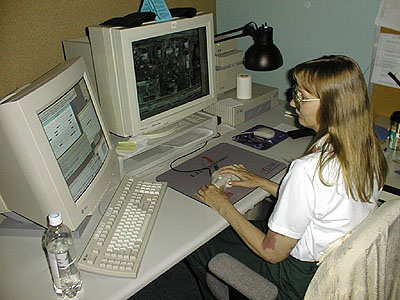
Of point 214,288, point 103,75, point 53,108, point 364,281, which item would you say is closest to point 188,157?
point 103,75

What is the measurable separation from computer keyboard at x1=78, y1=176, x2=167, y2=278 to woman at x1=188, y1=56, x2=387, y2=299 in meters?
0.33

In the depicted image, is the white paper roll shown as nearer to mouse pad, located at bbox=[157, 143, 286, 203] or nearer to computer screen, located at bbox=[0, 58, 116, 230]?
mouse pad, located at bbox=[157, 143, 286, 203]

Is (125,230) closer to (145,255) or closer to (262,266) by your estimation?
(145,255)

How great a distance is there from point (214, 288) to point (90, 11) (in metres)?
1.22

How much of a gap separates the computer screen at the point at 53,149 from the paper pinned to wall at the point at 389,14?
4.04 ft

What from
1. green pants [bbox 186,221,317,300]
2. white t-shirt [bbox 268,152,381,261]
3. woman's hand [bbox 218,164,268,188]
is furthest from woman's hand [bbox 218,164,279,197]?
white t-shirt [bbox 268,152,381,261]

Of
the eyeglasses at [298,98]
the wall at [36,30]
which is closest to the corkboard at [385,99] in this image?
the eyeglasses at [298,98]

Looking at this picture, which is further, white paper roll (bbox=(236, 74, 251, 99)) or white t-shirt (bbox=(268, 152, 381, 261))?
white paper roll (bbox=(236, 74, 251, 99))

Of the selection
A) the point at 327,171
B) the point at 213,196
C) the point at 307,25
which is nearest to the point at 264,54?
the point at 307,25

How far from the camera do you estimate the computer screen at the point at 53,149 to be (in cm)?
99

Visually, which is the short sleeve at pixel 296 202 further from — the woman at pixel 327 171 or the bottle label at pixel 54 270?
the bottle label at pixel 54 270

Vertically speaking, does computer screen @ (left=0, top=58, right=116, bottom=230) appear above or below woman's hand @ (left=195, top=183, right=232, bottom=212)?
above

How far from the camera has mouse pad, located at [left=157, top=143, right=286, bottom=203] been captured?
1438mm

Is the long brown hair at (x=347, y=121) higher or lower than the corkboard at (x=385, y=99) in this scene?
higher
